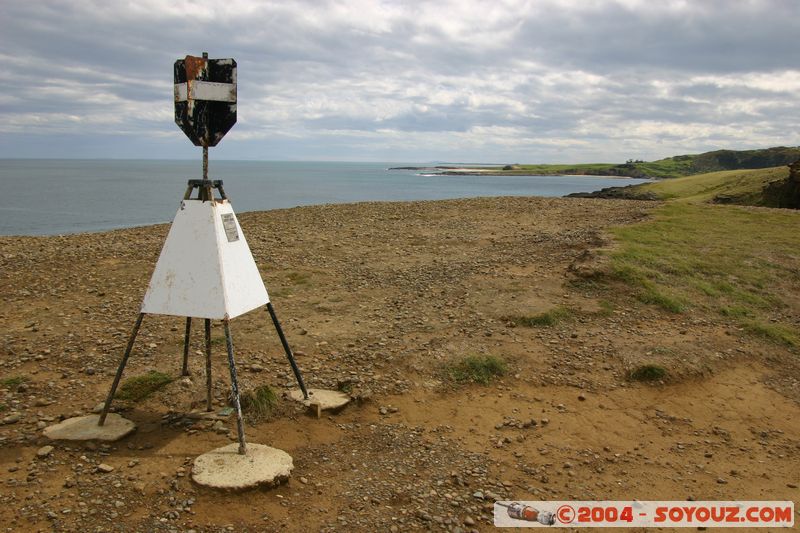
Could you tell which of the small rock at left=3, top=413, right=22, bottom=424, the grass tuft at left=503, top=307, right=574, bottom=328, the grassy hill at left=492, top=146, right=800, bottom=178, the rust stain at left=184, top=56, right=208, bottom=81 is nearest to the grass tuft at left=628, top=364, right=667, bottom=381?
the grass tuft at left=503, top=307, right=574, bottom=328

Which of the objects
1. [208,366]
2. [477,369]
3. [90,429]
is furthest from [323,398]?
[90,429]

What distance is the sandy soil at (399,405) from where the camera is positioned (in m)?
4.81

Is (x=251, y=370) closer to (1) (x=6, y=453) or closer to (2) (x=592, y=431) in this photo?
(1) (x=6, y=453)

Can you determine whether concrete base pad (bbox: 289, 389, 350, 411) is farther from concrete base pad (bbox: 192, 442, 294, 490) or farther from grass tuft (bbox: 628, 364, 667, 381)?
grass tuft (bbox: 628, 364, 667, 381)

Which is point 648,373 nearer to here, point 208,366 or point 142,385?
point 208,366

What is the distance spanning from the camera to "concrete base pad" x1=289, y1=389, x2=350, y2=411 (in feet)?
20.8

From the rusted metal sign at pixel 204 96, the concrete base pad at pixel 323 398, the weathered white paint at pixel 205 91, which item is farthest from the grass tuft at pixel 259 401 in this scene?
the weathered white paint at pixel 205 91

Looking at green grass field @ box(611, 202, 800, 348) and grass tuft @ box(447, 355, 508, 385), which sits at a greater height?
green grass field @ box(611, 202, 800, 348)

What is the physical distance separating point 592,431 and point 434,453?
1.86 meters

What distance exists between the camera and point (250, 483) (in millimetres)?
4840

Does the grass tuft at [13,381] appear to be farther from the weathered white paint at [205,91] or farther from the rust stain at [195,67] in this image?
the rust stain at [195,67]

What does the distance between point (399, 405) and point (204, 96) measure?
391 cm

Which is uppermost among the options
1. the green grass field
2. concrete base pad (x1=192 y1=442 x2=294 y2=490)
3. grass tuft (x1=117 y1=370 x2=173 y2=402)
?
the green grass field

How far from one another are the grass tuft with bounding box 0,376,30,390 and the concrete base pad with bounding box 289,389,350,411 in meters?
3.09
